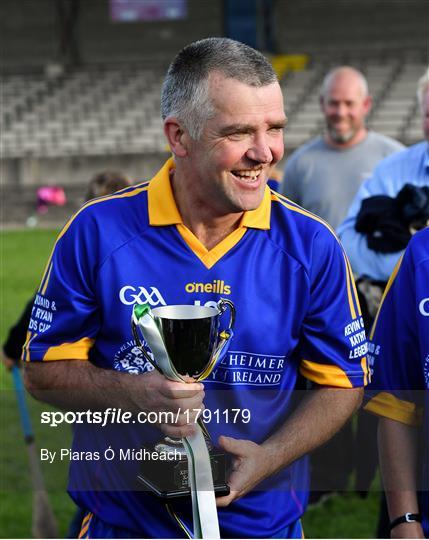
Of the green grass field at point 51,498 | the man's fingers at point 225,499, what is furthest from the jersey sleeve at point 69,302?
the green grass field at point 51,498

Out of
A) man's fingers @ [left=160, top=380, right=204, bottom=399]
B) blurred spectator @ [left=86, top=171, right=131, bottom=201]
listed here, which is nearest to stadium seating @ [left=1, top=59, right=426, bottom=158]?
blurred spectator @ [left=86, top=171, right=131, bottom=201]

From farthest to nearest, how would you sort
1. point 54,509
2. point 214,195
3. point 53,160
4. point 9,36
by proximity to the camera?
point 9,36 < point 53,160 < point 54,509 < point 214,195

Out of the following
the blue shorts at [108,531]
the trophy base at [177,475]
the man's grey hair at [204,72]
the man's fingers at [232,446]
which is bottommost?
the blue shorts at [108,531]

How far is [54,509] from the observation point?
15.5 feet

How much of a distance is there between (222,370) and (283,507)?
13.3 inches

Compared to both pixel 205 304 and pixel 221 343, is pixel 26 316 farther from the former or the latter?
pixel 221 343

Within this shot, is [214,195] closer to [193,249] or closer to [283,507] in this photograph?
[193,249]

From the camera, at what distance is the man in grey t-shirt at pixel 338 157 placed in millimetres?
5387

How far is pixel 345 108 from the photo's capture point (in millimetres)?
5461

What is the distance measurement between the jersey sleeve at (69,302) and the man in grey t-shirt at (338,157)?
3374 mm

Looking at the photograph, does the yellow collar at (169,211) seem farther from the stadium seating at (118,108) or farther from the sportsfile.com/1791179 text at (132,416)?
the stadium seating at (118,108)

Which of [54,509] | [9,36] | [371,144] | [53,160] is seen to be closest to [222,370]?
[54,509]

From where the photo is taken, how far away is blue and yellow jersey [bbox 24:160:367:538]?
2078 mm

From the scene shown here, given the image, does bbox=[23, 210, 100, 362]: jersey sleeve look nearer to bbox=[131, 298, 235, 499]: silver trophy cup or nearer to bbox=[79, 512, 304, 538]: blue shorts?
bbox=[131, 298, 235, 499]: silver trophy cup
